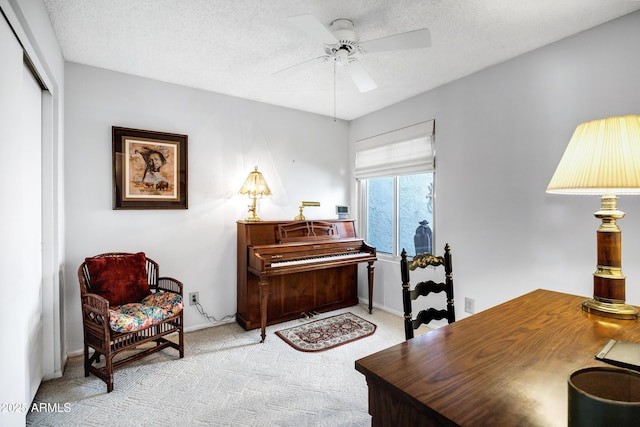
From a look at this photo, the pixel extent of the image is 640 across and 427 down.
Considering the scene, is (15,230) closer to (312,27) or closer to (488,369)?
(312,27)

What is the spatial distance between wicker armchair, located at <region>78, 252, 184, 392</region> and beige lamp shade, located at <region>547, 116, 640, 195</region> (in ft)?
8.72

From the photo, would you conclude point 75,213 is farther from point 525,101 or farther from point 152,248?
point 525,101

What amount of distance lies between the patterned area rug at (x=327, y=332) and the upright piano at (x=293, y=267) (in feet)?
0.82

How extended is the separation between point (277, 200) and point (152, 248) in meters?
1.42

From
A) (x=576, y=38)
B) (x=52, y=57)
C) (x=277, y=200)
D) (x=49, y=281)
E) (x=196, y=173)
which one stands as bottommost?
(x=49, y=281)

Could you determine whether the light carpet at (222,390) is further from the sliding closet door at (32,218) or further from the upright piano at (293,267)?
the upright piano at (293,267)

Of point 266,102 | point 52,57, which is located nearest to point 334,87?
point 266,102

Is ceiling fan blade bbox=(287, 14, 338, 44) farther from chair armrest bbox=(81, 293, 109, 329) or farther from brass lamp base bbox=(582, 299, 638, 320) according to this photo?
chair armrest bbox=(81, 293, 109, 329)

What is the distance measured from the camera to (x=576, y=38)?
2244 mm

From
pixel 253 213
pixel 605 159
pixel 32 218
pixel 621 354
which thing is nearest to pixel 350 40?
pixel 605 159

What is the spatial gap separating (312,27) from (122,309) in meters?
2.40

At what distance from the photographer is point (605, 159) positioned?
1.20 metres

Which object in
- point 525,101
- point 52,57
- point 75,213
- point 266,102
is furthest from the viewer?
point 266,102

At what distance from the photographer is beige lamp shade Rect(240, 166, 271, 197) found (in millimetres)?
3344
